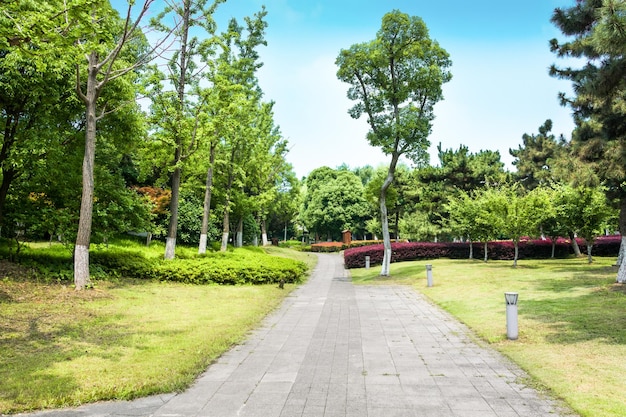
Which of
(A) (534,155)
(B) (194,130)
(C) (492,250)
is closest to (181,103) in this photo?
(B) (194,130)

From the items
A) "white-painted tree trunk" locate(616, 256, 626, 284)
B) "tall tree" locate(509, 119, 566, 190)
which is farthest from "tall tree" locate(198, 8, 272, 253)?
"tall tree" locate(509, 119, 566, 190)

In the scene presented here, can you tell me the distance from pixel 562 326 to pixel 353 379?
5387 mm

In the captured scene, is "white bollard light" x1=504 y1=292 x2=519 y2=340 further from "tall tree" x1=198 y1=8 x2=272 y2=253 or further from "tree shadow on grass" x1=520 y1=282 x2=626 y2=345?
"tall tree" x1=198 y1=8 x2=272 y2=253

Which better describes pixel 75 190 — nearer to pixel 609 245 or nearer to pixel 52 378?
pixel 52 378

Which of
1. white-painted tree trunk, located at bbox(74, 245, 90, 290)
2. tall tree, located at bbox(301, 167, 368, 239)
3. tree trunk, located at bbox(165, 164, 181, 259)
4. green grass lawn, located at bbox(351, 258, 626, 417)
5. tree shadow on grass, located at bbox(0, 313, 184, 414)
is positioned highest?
tall tree, located at bbox(301, 167, 368, 239)

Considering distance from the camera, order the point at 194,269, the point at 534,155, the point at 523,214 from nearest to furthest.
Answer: the point at 194,269, the point at 523,214, the point at 534,155

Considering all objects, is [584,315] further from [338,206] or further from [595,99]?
[338,206]

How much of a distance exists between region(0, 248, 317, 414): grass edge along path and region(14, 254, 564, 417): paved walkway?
14.2 inches

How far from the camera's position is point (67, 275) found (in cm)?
1295

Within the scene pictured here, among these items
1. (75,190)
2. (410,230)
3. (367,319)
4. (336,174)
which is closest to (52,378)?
(367,319)

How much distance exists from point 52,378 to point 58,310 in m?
4.81

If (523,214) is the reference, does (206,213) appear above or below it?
below

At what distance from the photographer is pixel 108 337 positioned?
24.3 ft

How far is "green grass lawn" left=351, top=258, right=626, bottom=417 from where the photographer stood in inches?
195
